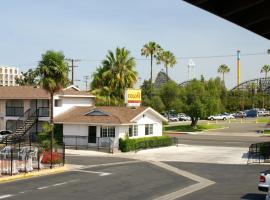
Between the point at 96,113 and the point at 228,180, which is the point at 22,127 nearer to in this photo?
the point at 96,113

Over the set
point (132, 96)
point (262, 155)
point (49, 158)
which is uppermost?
point (132, 96)

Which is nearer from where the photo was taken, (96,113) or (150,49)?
(96,113)

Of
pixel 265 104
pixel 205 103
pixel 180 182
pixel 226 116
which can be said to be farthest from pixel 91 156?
pixel 265 104

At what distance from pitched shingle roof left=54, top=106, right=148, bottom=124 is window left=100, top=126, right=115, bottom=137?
2.44ft

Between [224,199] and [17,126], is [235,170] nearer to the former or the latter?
[224,199]

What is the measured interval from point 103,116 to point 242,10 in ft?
134

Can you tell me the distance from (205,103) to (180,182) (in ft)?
172

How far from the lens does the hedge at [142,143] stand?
156 ft

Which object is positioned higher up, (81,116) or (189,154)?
(81,116)

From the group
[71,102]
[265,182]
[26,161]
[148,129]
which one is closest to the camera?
[265,182]

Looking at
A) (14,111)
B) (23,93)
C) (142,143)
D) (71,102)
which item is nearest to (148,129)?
(142,143)

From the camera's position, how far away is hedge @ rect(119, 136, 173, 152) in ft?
156

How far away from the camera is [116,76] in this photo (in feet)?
210

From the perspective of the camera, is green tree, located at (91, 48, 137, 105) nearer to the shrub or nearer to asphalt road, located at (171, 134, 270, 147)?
asphalt road, located at (171, 134, 270, 147)
